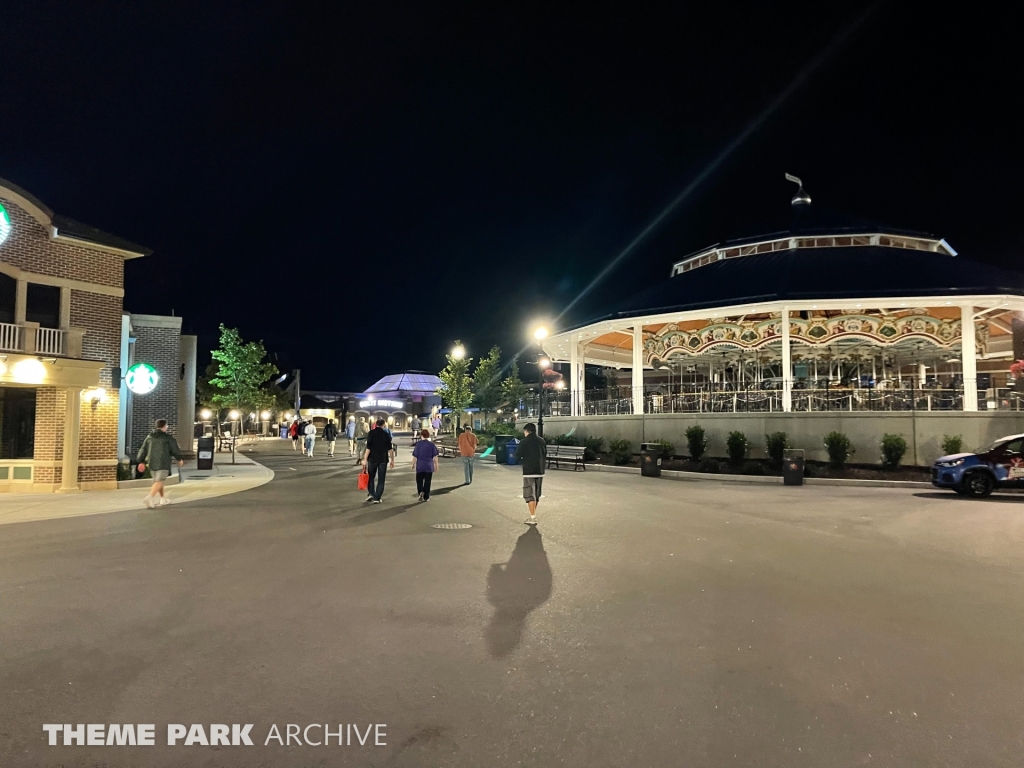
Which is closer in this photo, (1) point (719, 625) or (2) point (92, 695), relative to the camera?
(2) point (92, 695)

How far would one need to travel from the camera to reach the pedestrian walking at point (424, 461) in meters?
14.1

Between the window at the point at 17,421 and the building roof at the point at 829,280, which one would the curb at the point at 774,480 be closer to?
the building roof at the point at 829,280

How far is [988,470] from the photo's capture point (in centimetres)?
1574

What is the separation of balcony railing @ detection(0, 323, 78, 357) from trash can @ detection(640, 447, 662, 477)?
1707 centimetres

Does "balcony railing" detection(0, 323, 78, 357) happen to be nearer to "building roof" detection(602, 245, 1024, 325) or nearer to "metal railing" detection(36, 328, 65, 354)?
"metal railing" detection(36, 328, 65, 354)

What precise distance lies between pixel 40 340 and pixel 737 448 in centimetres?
2091

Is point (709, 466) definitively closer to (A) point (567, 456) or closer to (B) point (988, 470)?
(A) point (567, 456)

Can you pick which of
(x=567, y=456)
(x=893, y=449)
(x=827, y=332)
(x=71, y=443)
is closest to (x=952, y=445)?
(x=893, y=449)

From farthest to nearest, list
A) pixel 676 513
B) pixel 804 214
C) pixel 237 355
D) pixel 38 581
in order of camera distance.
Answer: pixel 237 355
pixel 804 214
pixel 676 513
pixel 38 581

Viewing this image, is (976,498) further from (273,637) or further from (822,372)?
(822,372)

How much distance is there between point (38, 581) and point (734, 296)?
80.4 ft

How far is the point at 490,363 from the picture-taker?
52.0 meters

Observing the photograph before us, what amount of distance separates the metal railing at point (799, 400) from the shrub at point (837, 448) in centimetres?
224

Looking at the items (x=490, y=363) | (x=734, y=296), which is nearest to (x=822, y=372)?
(x=734, y=296)
